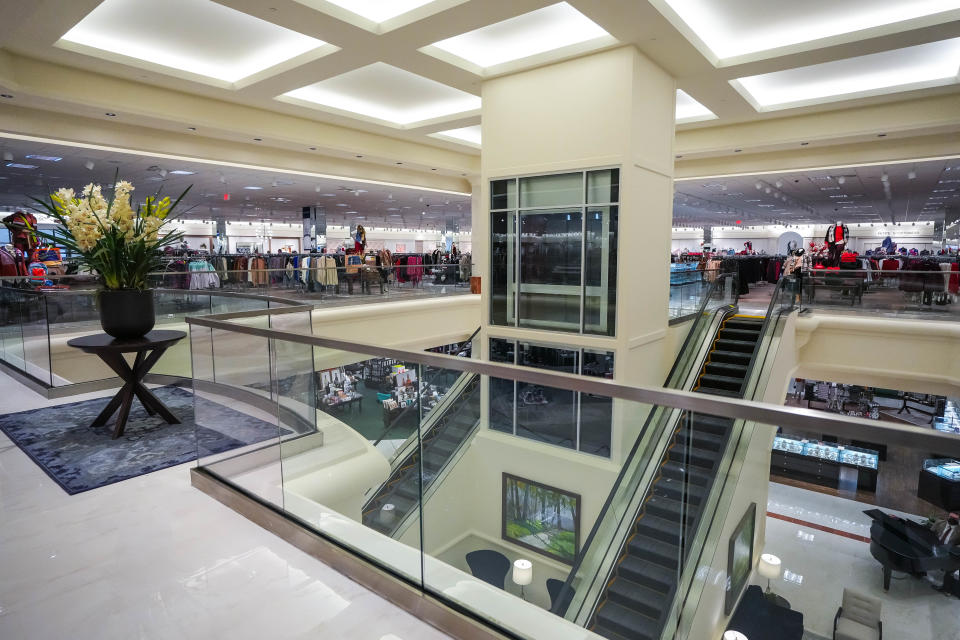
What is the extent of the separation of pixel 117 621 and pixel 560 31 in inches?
286

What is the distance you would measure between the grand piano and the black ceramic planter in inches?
186

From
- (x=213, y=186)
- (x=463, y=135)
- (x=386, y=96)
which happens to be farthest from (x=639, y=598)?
(x=213, y=186)

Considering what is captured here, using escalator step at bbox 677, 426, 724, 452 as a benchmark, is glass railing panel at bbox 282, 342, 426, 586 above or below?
below

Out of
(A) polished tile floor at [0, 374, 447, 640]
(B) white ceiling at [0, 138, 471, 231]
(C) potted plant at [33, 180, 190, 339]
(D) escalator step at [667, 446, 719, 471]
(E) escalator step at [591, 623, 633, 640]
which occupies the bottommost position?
(A) polished tile floor at [0, 374, 447, 640]

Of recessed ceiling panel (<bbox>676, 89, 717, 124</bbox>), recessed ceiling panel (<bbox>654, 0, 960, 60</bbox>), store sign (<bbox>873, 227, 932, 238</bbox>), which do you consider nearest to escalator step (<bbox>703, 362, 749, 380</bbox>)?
recessed ceiling panel (<bbox>676, 89, 717, 124</bbox>)

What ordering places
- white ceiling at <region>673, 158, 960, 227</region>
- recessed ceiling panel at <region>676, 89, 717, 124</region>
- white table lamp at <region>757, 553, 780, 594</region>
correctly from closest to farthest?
1. white table lamp at <region>757, 553, 780, 594</region>
2. recessed ceiling panel at <region>676, 89, 717, 124</region>
3. white ceiling at <region>673, 158, 960, 227</region>

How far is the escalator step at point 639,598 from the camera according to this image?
196 cm

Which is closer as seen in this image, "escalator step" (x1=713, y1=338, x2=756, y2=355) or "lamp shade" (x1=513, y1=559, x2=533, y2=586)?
"lamp shade" (x1=513, y1=559, x2=533, y2=586)

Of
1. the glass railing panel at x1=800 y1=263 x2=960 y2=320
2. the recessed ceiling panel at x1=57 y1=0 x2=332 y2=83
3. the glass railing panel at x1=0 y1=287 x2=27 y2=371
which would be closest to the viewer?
the recessed ceiling panel at x1=57 y1=0 x2=332 y2=83

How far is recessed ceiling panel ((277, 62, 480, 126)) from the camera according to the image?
868cm

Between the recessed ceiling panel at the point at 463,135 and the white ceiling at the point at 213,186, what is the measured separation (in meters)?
3.40

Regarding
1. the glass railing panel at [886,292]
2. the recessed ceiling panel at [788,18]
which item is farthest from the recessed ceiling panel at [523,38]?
A: the glass railing panel at [886,292]

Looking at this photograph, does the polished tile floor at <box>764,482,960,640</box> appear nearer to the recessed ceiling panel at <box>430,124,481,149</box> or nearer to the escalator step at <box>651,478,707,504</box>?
the escalator step at <box>651,478,707,504</box>

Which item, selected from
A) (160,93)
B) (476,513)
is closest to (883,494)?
(476,513)
